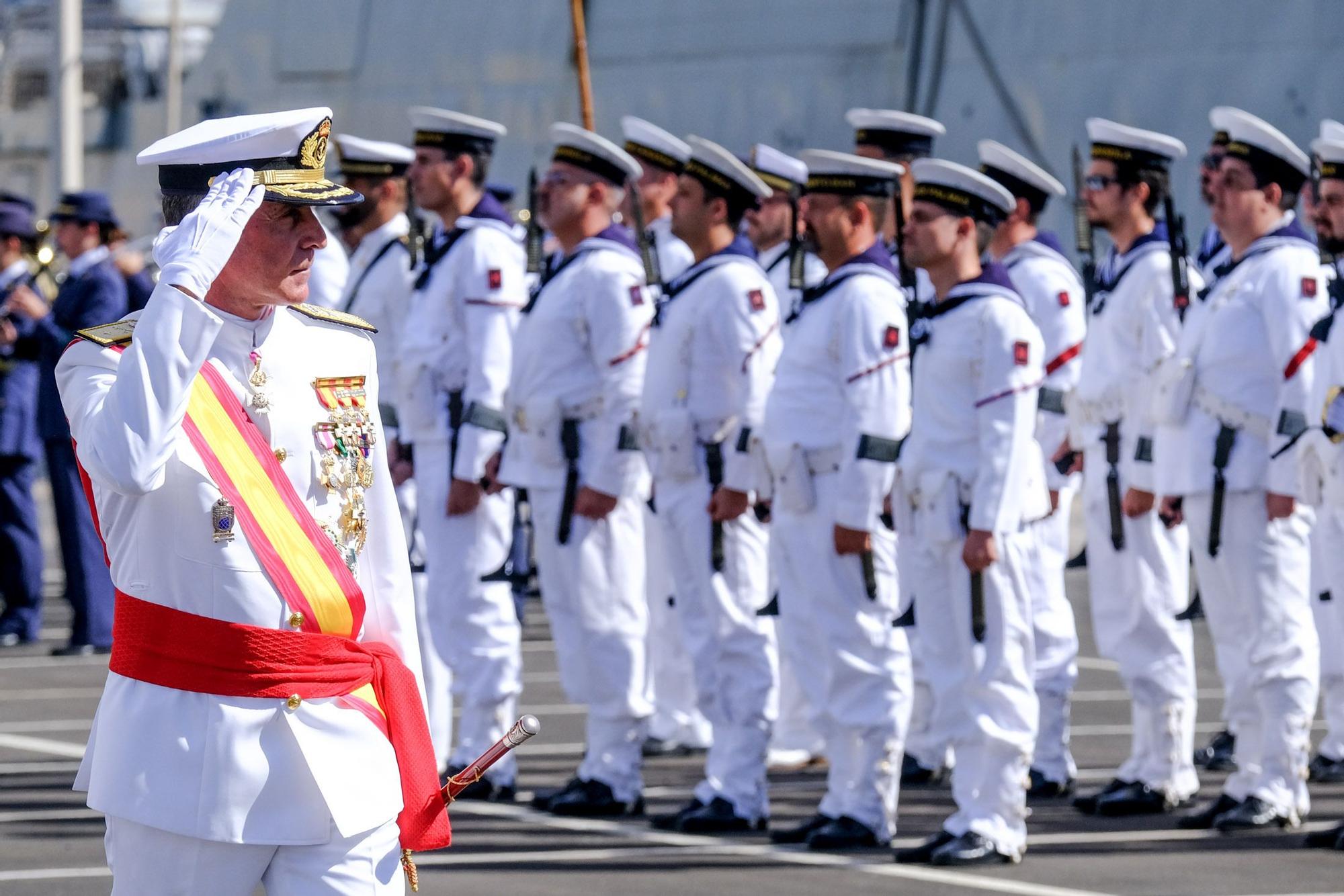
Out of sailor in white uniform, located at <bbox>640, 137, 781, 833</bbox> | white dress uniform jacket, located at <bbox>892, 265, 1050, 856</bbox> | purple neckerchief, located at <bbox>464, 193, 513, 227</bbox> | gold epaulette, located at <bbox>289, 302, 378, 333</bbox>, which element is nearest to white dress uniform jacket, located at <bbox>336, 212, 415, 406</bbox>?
purple neckerchief, located at <bbox>464, 193, 513, 227</bbox>

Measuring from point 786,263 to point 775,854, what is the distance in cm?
386

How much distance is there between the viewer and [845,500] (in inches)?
324

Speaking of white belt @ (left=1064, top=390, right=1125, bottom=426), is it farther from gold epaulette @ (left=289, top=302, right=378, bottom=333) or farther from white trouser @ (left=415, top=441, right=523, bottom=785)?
gold epaulette @ (left=289, top=302, right=378, bottom=333)

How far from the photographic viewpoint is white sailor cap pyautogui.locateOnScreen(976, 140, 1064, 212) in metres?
10.4

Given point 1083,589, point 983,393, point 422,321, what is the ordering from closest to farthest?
1. point 983,393
2. point 422,321
3. point 1083,589

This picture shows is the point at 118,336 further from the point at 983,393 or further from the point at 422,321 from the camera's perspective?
the point at 422,321

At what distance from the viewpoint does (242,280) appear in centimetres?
426

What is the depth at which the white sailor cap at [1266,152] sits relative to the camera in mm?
8930

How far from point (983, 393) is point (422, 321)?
2.76 metres

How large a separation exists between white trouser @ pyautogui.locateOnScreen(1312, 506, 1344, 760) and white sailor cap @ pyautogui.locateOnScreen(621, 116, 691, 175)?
9.86 feet

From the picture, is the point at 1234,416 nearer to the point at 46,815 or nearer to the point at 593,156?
the point at 593,156

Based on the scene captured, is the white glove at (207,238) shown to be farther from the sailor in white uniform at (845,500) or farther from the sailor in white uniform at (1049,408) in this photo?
the sailor in white uniform at (1049,408)

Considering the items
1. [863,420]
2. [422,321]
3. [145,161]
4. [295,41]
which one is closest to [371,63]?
[295,41]

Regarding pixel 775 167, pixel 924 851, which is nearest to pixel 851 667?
pixel 924 851
